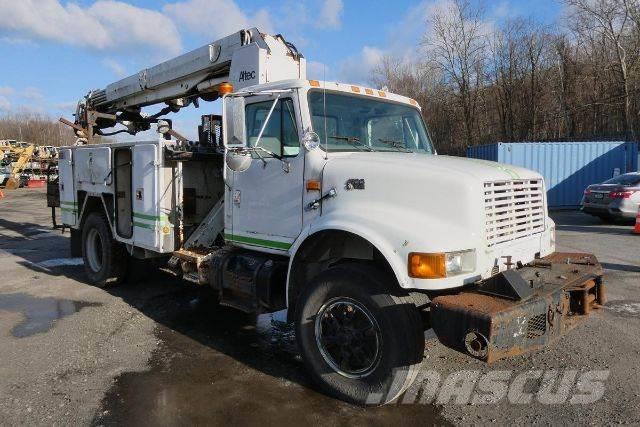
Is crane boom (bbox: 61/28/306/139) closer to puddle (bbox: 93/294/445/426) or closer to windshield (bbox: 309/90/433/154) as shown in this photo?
windshield (bbox: 309/90/433/154)

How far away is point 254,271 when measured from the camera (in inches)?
189

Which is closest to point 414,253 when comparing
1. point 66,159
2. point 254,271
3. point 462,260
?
point 462,260

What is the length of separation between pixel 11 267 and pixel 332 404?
7675 millimetres

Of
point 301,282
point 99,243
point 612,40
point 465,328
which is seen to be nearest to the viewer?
point 465,328

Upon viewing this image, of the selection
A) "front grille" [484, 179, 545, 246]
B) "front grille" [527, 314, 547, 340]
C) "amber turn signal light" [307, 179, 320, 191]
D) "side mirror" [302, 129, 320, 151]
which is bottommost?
"front grille" [527, 314, 547, 340]

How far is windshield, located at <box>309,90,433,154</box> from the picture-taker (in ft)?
14.8

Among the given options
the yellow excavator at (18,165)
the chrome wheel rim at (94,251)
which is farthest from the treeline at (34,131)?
the chrome wheel rim at (94,251)

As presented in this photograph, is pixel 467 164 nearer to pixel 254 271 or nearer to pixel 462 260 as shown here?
pixel 462 260

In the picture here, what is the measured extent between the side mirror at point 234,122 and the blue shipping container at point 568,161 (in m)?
16.6

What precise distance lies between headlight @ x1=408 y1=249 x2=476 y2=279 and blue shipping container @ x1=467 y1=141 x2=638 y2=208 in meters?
17.1

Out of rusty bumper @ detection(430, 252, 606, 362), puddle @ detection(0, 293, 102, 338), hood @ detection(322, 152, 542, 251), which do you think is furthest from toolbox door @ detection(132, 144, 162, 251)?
rusty bumper @ detection(430, 252, 606, 362)

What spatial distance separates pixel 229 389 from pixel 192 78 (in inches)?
197

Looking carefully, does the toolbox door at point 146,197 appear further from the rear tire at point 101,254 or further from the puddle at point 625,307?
the puddle at point 625,307

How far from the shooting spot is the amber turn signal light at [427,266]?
3.44m
